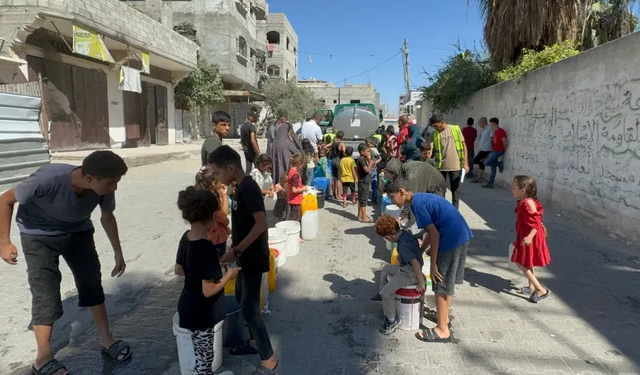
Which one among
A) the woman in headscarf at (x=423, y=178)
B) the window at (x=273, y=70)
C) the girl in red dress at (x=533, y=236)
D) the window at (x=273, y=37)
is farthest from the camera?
the window at (x=273, y=37)

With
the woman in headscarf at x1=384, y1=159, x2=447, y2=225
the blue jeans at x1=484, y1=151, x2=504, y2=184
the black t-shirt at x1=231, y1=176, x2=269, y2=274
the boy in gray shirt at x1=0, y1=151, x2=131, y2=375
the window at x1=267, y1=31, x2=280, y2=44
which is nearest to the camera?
the boy in gray shirt at x1=0, y1=151, x2=131, y2=375

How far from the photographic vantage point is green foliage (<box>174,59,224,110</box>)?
2372cm

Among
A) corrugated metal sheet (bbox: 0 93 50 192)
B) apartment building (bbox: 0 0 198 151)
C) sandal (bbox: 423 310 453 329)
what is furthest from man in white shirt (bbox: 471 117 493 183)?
apartment building (bbox: 0 0 198 151)

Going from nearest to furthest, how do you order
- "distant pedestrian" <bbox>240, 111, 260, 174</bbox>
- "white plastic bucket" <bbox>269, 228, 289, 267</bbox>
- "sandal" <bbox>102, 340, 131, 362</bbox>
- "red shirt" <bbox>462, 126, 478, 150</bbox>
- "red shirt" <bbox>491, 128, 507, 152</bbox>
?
"sandal" <bbox>102, 340, 131, 362</bbox> → "white plastic bucket" <bbox>269, 228, 289, 267</bbox> → "distant pedestrian" <bbox>240, 111, 260, 174</bbox> → "red shirt" <bbox>491, 128, 507, 152</bbox> → "red shirt" <bbox>462, 126, 478, 150</bbox>

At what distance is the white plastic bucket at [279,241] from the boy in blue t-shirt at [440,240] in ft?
6.19

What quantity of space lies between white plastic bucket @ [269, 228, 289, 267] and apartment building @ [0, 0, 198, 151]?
680cm

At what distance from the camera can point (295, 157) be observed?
20.0 feet

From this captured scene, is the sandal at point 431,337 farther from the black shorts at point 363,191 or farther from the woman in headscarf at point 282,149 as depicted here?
the woman in headscarf at point 282,149

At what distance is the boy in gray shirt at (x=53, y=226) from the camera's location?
2.48 m

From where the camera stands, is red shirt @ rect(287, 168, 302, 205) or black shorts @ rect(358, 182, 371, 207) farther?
black shorts @ rect(358, 182, 371, 207)

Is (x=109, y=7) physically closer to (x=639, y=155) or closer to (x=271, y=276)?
(x=271, y=276)

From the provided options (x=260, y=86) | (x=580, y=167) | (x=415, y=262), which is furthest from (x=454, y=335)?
(x=260, y=86)

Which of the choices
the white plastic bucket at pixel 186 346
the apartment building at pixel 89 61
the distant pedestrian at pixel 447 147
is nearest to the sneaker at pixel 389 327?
the white plastic bucket at pixel 186 346

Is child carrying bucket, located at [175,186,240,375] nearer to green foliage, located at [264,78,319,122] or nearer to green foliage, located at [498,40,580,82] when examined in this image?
green foliage, located at [498,40,580,82]
